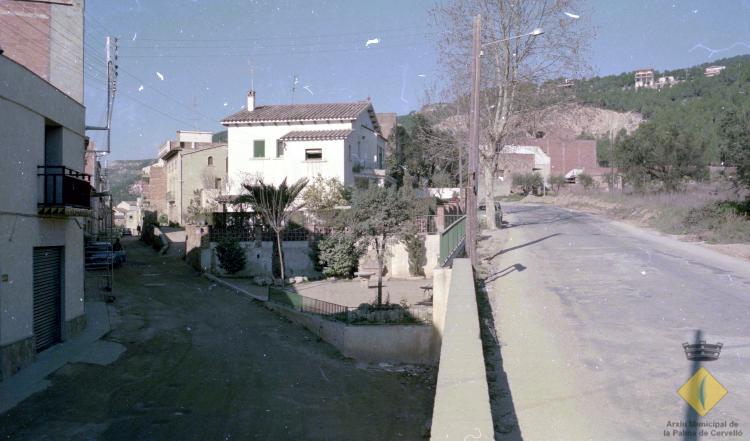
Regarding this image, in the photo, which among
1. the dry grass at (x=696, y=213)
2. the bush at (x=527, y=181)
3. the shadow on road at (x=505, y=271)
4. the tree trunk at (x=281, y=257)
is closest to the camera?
the shadow on road at (x=505, y=271)

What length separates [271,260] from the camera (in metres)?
28.5

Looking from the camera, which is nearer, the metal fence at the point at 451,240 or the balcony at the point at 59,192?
the balcony at the point at 59,192

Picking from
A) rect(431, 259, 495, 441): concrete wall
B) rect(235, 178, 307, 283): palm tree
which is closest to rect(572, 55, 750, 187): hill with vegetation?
rect(235, 178, 307, 283): palm tree

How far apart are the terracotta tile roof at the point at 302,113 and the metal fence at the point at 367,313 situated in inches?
803

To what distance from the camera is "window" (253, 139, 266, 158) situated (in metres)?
39.5

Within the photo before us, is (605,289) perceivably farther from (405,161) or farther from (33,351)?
(405,161)

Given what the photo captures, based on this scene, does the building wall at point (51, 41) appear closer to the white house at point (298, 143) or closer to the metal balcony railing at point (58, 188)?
the metal balcony railing at point (58, 188)

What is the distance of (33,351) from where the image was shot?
13398mm

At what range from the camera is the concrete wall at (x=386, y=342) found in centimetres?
1580

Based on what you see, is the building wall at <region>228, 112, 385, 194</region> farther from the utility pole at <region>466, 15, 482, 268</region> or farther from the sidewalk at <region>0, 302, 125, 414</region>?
the utility pole at <region>466, 15, 482, 268</region>

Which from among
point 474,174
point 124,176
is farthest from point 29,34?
point 124,176

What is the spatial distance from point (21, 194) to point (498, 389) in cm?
1059

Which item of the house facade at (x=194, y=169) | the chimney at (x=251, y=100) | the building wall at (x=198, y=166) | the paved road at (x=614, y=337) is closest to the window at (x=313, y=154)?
the chimney at (x=251, y=100)

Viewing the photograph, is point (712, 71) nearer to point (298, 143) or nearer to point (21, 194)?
point (298, 143)
